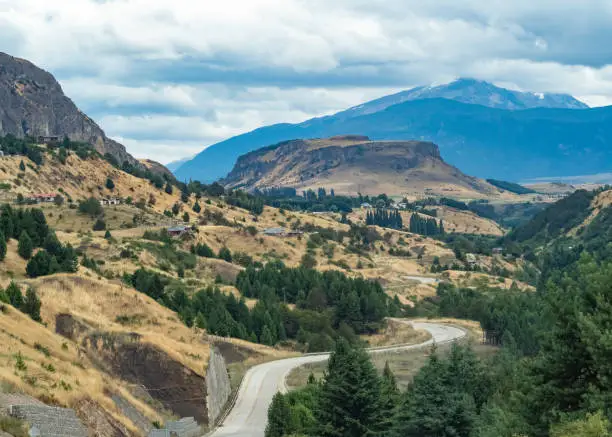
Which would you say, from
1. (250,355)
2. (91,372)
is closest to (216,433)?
(91,372)

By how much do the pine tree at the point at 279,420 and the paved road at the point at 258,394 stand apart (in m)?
2.68

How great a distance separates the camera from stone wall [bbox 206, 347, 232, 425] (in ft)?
169

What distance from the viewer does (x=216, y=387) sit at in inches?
2190

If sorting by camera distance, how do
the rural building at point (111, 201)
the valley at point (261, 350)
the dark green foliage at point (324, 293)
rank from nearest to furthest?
the valley at point (261, 350) → the dark green foliage at point (324, 293) → the rural building at point (111, 201)

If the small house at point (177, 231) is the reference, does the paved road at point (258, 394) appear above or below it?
below

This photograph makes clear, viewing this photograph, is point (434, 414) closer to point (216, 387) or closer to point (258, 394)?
point (216, 387)

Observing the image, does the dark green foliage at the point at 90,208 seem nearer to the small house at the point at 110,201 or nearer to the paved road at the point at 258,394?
the small house at the point at 110,201

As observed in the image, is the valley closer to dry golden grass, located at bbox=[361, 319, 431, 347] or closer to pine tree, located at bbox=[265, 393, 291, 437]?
pine tree, located at bbox=[265, 393, 291, 437]

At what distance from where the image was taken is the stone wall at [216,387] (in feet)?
169

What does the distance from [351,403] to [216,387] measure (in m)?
14.0

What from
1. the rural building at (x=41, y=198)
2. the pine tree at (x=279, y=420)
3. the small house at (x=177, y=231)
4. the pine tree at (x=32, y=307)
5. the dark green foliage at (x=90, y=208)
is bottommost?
the pine tree at (x=279, y=420)

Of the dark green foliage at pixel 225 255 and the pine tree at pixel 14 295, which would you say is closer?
the pine tree at pixel 14 295

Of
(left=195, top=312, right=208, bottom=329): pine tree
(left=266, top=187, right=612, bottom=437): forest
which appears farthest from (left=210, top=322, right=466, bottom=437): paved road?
(left=195, top=312, right=208, bottom=329): pine tree

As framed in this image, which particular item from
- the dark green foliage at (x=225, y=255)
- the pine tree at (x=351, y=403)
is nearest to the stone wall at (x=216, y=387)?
the pine tree at (x=351, y=403)
